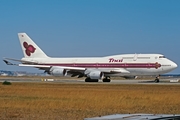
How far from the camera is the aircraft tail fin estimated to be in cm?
8125

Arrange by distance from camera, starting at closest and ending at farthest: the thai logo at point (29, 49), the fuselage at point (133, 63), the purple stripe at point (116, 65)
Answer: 1. the purple stripe at point (116, 65)
2. the fuselage at point (133, 63)
3. the thai logo at point (29, 49)

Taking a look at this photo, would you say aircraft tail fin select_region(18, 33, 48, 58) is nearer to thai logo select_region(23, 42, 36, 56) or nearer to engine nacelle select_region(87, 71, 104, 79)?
thai logo select_region(23, 42, 36, 56)

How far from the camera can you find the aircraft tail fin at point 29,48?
81.2 metres

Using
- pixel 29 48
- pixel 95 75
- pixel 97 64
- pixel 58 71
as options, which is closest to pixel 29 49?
pixel 29 48

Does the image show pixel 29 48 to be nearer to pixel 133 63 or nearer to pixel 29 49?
pixel 29 49

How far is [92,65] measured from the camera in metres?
74.8

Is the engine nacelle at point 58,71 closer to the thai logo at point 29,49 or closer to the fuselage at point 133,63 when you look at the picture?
the fuselage at point 133,63

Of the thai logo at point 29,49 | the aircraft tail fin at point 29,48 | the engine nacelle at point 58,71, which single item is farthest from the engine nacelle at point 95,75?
the thai logo at point 29,49

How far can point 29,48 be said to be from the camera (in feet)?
267

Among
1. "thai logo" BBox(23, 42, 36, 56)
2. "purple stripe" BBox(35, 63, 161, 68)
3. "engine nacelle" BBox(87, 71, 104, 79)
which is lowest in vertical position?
"engine nacelle" BBox(87, 71, 104, 79)

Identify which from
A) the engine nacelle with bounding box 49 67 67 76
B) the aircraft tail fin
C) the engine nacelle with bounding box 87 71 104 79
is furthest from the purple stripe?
the aircraft tail fin

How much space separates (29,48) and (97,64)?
13866 millimetres

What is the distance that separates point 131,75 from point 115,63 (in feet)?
10.4

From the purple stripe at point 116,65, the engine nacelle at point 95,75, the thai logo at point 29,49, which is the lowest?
the engine nacelle at point 95,75
